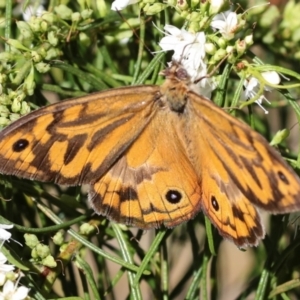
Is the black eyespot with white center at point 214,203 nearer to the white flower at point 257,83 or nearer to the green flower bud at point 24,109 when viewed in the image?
the white flower at point 257,83

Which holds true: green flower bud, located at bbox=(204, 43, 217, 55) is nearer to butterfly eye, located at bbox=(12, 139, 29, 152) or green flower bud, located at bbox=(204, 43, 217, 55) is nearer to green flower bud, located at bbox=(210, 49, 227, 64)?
green flower bud, located at bbox=(210, 49, 227, 64)

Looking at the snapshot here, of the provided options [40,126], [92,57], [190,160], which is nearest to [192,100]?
[190,160]

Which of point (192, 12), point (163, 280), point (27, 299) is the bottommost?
point (163, 280)

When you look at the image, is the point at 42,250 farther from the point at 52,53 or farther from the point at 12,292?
the point at 52,53

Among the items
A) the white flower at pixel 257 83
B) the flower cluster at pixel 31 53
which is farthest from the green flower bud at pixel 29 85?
the white flower at pixel 257 83

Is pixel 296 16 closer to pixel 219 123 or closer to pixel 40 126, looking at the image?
pixel 219 123

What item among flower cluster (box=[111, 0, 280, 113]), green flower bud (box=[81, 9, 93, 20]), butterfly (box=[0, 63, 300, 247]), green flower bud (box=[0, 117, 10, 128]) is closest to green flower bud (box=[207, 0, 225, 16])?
flower cluster (box=[111, 0, 280, 113])
